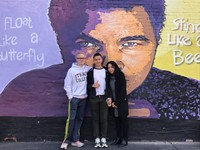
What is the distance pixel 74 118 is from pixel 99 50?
4.75 ft

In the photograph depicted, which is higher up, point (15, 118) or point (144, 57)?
point (144, 57)

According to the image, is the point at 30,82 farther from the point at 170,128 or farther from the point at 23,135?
the point at 170,128

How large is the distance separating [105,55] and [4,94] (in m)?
2.17

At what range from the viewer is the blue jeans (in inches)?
263

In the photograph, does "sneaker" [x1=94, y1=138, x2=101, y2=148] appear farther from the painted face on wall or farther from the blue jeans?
the painted face on wall

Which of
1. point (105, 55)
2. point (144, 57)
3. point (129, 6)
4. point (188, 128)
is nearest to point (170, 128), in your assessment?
point (188, 128)

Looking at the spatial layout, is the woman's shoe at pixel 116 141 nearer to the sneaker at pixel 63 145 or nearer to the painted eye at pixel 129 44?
the sneaker at pixel 63 145

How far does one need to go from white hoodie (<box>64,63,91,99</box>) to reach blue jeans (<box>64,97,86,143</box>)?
12 cm

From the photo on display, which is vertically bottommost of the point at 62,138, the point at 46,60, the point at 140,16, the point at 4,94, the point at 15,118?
the point at 62,138

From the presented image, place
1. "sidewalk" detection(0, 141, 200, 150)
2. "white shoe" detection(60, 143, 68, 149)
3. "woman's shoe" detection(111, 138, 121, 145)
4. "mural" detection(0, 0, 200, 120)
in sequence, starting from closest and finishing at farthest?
"white shoe" detection(60, 143, 68, 149), "sidewalk" detection(0, 141, 200, 150), "woman's shoe" detection(111, 138, 121, 145), "mural" detection(0, 0, 200, 120)

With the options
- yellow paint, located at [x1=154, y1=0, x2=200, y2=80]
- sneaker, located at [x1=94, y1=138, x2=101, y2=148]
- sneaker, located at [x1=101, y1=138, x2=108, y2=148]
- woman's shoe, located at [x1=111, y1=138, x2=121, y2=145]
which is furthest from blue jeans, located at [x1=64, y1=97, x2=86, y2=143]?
yellow paint, located at [x1=154, y1=0, x2=200, y2=80]

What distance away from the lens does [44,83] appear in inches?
278

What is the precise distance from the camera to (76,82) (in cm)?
667

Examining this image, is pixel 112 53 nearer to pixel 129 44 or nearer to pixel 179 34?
pixel 129 44
